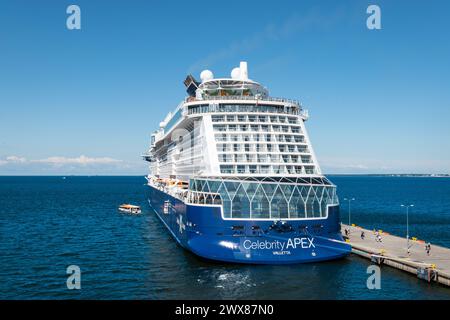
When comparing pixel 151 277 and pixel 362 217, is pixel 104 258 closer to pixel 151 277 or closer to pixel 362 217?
pixel 151 277

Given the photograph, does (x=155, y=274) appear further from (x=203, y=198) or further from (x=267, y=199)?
(x=267, y=199)

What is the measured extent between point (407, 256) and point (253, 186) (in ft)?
63.2

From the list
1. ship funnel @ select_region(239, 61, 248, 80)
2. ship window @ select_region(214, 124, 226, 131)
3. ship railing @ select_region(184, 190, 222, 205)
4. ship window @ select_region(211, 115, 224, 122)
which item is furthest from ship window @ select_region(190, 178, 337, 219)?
ship funnel @ select_region(239, 61, 248, 80)

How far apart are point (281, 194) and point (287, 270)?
7.21m

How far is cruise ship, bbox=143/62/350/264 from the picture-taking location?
3912 centimetres

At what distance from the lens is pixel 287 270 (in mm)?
38469

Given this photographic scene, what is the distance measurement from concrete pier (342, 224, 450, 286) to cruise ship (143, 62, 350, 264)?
5.65m

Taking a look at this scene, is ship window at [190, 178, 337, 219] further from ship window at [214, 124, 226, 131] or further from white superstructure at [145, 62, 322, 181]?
ship window at [214, 124, 226, 131]

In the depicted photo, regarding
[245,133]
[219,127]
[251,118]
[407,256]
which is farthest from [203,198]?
[407,256]

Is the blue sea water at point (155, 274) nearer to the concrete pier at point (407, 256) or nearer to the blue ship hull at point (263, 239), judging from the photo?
the concrete pier at point (407, 256)

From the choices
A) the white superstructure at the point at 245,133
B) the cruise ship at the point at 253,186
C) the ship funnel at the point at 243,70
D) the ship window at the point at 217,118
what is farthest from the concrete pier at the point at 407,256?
the ship funnel at the point at 243,70

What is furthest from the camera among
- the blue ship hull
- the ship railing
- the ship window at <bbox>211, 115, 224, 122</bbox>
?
the ship window at <bbox>211, 115, 224, 122</bbox>

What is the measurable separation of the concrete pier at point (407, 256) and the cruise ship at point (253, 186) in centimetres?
565
